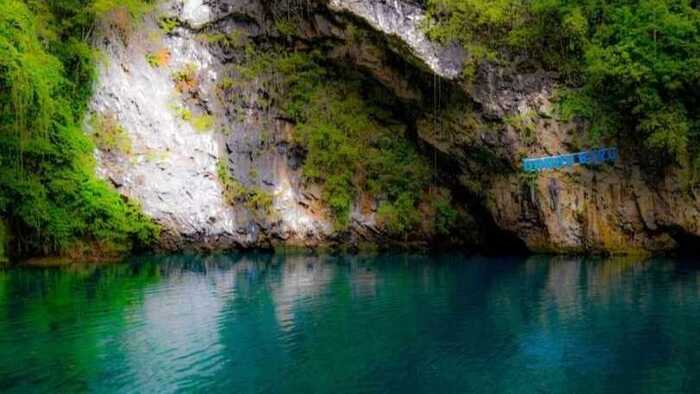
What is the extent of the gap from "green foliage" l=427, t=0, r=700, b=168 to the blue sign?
694 millimetres

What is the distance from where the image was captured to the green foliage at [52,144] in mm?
22609

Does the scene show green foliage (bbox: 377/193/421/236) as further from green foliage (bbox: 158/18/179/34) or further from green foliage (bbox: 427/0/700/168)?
green foliage (bbox: 158/18/179/34)

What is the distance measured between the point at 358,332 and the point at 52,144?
18099 mm

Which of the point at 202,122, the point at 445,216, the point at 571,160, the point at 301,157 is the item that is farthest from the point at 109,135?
the point at 571,160

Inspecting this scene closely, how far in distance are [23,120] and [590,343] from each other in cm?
2032

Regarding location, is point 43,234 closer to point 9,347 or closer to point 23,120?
point 23,120

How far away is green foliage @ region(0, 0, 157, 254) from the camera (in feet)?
74.2

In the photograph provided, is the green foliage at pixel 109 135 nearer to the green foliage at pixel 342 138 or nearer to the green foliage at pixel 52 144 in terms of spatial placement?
the green foliage at pixel 52 144

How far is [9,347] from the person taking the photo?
1175 cm

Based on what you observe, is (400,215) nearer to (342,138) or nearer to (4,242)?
(342,138)

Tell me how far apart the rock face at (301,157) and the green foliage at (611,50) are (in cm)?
86

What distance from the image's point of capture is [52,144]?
2600cm

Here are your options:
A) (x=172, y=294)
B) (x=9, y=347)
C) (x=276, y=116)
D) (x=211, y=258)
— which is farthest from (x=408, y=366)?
(x=276, y=116)

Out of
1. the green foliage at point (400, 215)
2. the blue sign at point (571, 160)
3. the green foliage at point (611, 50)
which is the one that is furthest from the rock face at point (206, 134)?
the blue sign at point (571, 160)
